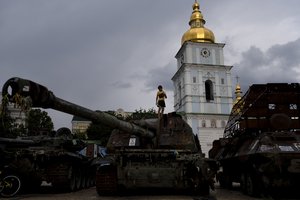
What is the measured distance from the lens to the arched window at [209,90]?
52.5 m

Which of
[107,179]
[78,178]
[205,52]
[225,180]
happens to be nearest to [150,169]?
[107,179]

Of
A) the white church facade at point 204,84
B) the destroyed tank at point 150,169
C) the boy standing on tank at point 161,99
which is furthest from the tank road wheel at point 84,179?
the white church facade at point 204,84

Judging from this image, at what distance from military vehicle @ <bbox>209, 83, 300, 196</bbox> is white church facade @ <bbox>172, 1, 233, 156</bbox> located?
37053 mm

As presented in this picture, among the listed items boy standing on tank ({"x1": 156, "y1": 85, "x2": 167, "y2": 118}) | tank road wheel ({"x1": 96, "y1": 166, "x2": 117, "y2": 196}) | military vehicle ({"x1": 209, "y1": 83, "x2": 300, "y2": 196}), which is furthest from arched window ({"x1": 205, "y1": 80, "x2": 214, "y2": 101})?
tank road wheel ({"x1": 96, "y1": 166, "x2": 117, "y2": 196})

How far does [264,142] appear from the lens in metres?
9.23

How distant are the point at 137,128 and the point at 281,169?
3.54m

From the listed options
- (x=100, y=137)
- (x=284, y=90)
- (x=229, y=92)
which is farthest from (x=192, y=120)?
(x=284, y=90)

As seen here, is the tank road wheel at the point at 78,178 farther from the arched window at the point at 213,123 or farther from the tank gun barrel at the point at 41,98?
the arched window at the point at 213,123

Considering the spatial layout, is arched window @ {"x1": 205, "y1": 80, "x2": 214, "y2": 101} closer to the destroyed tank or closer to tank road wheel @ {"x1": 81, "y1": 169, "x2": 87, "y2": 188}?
tank road wheel @ {"x1": 81, "y1": 169, "x2": 87, "y2": 188}

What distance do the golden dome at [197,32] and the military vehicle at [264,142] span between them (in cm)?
3991

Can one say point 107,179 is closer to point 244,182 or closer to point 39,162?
point 39,162

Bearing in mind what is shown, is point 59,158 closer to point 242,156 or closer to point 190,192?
point 190,192

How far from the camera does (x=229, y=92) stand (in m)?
52.3

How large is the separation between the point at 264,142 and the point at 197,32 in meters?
44.9
